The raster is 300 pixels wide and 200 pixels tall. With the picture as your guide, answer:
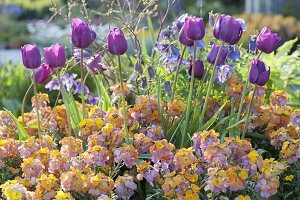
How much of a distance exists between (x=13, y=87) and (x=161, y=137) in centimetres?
203

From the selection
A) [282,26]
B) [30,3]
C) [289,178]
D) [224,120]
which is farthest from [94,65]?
[30,3]

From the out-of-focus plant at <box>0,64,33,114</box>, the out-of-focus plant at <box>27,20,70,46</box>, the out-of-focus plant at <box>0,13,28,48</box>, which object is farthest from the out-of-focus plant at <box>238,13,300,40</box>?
the out-of-focus plant at <box>0,64,33,114</box>

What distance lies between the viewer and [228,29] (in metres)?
2.26

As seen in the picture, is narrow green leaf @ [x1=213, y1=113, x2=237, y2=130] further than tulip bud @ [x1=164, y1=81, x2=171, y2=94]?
No

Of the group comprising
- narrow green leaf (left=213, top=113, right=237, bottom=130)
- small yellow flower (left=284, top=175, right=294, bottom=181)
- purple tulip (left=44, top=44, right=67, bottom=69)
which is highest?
purple tulip (left=44, top=44, right=67, bottom=69)

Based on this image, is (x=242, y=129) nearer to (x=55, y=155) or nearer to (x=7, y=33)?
(x=55, y=155)

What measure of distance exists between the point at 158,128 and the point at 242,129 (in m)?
0.33

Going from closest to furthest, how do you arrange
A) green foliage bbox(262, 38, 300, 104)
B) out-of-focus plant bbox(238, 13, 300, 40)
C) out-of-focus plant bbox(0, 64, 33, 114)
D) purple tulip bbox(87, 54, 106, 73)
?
purple tulip bbox(87, 54, 106, 73) → green foliage bbox(262, 38, 300, 104) → out-of-focus plant bbox(0, 64, 33, 114) → out-of-focus plant bbox(238, 13, 300, 40)

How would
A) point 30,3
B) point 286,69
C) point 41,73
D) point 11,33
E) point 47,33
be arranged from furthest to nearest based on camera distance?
point 30,3 → point 11,33 → point 47,33 → point 286,69 → point 41,73

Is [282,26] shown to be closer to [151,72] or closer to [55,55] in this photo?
[151,72]

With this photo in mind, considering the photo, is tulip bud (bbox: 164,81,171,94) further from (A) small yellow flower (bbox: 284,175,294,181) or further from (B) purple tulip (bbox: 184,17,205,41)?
(A) small yellow flower (bbox: 284,175,294,181)

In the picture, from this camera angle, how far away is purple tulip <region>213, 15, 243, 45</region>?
2.26 metres

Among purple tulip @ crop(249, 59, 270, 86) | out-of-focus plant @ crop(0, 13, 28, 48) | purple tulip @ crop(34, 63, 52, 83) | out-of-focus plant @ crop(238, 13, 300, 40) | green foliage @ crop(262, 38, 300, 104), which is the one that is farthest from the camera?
out-of-focus plant @ crop(0, 13, 28, 48)

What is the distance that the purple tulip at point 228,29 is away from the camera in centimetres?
226
